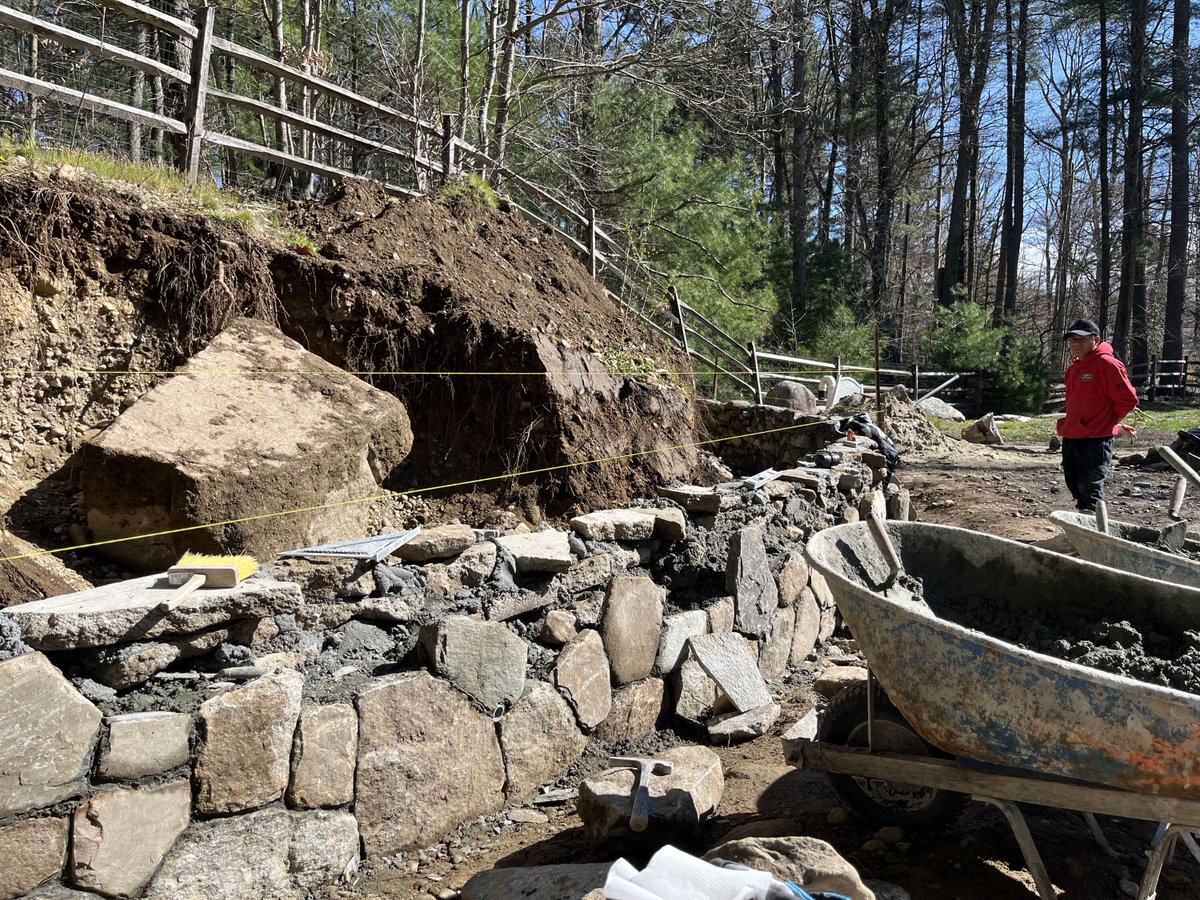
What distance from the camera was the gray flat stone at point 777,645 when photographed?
469 centimetres

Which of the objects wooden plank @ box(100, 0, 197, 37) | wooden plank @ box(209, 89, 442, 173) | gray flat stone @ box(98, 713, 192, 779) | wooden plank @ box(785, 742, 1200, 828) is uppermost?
wooden plank @ box(100, 0, 197, 37)

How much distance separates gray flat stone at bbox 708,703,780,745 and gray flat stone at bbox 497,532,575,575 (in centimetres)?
108

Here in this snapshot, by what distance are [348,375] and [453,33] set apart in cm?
1194

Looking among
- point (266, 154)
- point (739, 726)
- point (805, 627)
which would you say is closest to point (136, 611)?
point (739, 726)

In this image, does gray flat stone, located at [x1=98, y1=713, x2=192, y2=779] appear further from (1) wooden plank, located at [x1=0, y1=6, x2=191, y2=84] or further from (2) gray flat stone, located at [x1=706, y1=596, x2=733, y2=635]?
(1) wooden plank, located at [x1=0, y1=6, x2=191, y2=84]

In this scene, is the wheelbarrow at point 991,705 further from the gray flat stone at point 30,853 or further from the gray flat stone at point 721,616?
the gray flat stone at point 30,853

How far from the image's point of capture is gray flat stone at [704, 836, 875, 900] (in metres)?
2.14

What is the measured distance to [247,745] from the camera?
2500 mm

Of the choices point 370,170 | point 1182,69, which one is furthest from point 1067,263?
point 370,170

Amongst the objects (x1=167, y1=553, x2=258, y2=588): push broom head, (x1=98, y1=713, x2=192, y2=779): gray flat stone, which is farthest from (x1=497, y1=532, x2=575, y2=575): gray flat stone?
(x1=98, y1=713, x2=192, y2=779): gray flat stone

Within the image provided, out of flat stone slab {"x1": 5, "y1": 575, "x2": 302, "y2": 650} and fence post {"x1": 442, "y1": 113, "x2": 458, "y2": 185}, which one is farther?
fence post {"x1": 442, "y1": 113, "x2": 458, "y2": 185}

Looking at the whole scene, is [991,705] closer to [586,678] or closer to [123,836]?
[586,678]

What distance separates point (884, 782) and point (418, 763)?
165cm

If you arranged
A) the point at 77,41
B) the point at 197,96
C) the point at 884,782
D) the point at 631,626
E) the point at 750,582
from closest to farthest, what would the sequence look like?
the point at 884,782 < the point at 631,626 < the point at 750,582 < the point at 77,41 < the point at 197,96
